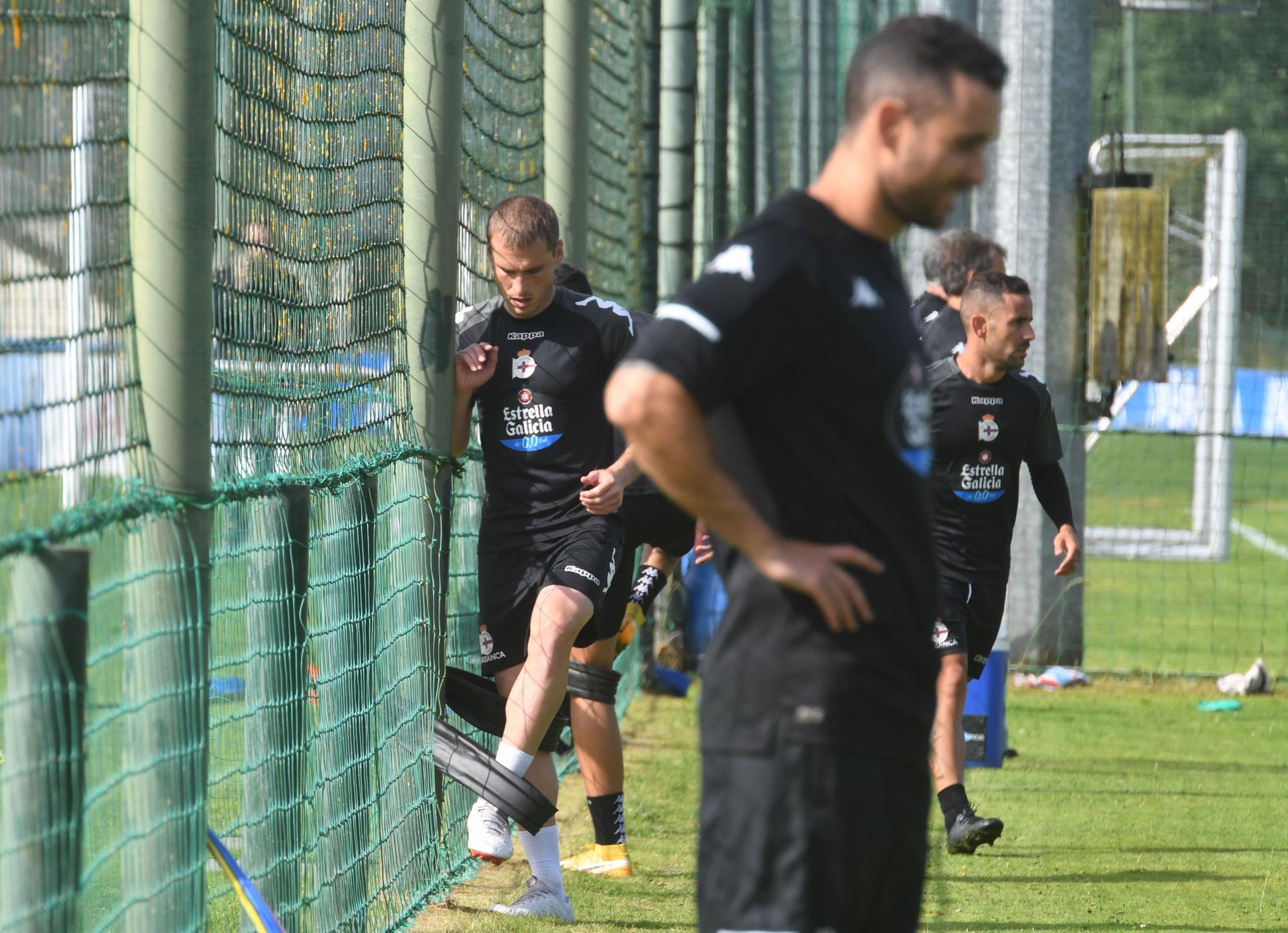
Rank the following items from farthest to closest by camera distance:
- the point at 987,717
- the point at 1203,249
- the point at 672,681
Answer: the point at 1203,249 < the point at 672,681 < the point at 987,717

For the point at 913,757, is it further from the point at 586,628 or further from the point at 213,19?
the point at 586,628

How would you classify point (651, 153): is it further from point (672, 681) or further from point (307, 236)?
point (307, 236)

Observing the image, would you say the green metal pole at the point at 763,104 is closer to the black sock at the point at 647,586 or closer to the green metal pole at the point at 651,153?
the green metal pole at the point at 651,153

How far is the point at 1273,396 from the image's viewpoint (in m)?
16.9

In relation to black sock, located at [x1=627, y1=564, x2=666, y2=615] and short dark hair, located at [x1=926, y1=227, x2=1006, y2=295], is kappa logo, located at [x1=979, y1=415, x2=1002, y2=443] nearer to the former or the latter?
short dark hair, located at [x1=926, y1=227, x2=1006, y2=295]

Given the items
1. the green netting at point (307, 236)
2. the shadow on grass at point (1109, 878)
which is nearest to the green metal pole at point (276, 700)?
the green netting at point (307, 236)

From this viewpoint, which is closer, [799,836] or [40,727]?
[799,836]

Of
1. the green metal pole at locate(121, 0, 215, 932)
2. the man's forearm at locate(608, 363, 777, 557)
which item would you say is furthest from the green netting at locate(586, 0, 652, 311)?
the man's forearm at locate(608, 363, 777, 557)

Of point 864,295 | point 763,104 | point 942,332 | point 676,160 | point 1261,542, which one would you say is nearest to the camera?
point 864,295

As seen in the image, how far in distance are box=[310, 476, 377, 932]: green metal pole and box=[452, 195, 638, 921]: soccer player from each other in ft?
2.04

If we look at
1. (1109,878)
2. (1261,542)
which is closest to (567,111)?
Result: (1109,878)

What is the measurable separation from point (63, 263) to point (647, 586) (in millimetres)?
4853

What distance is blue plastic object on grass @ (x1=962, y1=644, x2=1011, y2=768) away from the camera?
7.71 m

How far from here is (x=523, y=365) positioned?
5566mm
